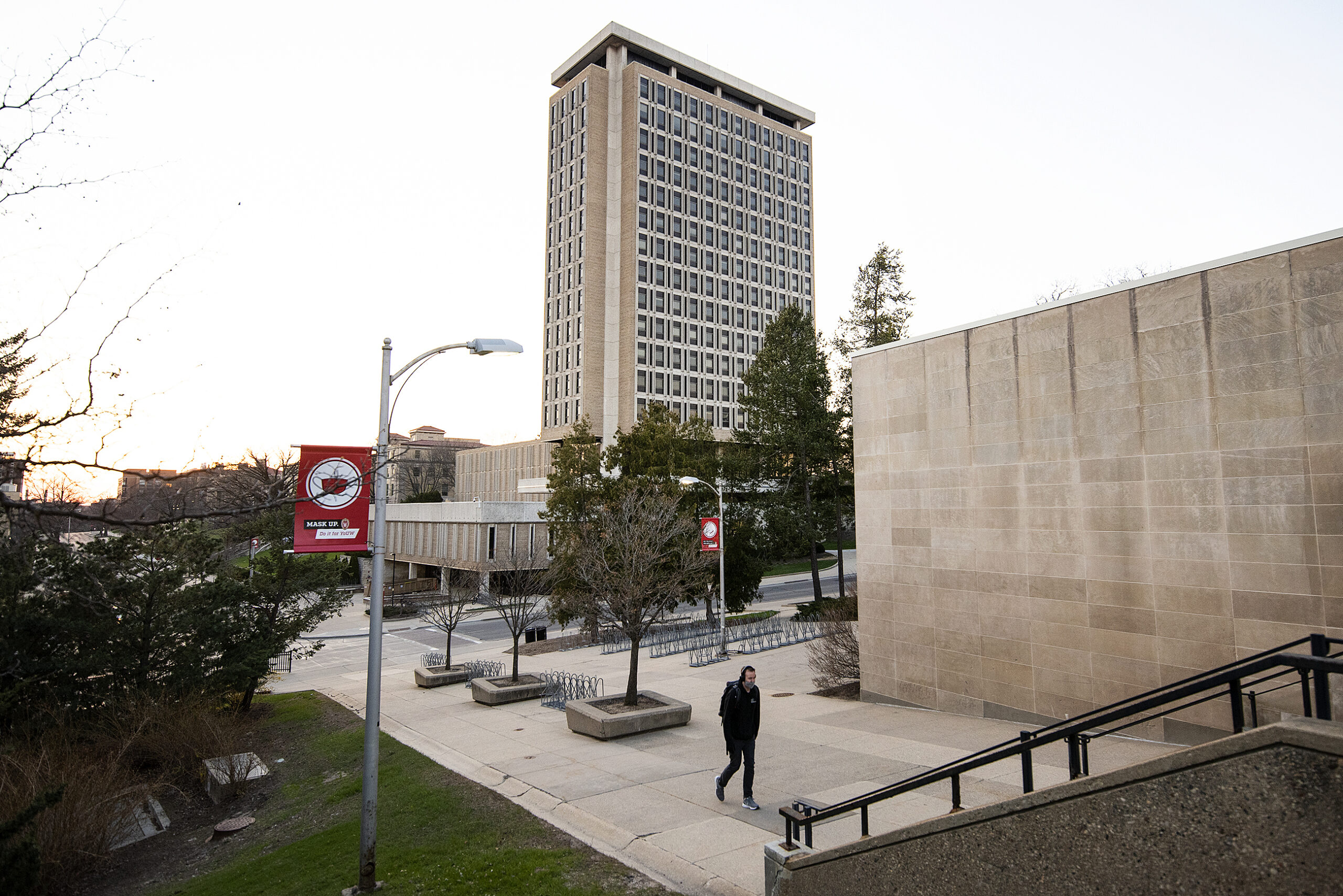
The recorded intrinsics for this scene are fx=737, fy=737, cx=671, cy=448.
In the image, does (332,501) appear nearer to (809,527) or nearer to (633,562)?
(633,562)

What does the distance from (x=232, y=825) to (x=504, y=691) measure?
6.95 m

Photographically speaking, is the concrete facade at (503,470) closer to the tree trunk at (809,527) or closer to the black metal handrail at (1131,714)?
the tree trunk at (809,527)

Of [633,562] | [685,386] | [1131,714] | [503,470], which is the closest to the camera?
[1131,714]

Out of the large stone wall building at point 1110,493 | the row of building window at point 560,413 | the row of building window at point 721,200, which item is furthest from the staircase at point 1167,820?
the row of building window at point 721,200

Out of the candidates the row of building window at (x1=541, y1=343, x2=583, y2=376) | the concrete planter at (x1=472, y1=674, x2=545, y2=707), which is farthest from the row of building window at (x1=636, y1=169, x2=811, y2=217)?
the concrete planter at (x1=472, y1=674, x2=545, y2=707)

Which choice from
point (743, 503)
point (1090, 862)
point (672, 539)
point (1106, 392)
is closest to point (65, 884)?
point (1090, 862)

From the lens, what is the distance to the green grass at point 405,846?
8336 millimetres

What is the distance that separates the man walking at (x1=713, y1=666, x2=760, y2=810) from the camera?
9.75 meters

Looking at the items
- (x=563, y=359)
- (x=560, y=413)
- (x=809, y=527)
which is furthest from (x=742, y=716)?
(x=563, y=359)

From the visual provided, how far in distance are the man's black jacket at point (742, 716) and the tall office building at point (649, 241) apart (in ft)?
226

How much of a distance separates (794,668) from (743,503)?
15391 mm

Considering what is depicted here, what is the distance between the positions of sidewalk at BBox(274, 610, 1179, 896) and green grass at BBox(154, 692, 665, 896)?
442mm

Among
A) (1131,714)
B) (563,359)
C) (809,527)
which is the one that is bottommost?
(1131,714)

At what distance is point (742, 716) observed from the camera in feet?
32.1
